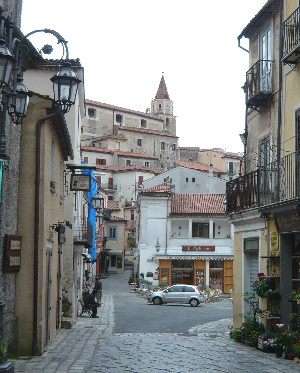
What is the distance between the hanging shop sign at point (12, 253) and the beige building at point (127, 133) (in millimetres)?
85813

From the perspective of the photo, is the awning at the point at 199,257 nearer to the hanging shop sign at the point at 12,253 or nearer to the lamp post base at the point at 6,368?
the hanging shop sign at the point at 12,253

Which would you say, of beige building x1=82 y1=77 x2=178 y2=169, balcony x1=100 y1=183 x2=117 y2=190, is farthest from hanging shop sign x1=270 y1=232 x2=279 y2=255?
beige building x1=82 y1=77 x2=178 y2=169

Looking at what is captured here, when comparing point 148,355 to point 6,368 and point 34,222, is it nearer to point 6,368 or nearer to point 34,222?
point 34,222

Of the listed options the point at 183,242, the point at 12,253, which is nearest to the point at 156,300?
the point at 183,242

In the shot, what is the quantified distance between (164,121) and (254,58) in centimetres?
10331

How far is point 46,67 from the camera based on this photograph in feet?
86.8

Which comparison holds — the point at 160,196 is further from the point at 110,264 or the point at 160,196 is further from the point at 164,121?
the point at 164,121

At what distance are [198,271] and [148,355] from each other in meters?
38.6

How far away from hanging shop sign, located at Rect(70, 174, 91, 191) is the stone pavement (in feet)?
16.2

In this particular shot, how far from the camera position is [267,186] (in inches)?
687

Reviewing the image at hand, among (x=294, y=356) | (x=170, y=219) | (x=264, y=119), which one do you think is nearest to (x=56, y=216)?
(x=264, y=119)

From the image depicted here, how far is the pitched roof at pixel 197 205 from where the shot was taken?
176 ft

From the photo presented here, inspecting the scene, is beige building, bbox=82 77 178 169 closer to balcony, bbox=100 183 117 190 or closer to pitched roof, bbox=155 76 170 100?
balcony, bbox=100 183 117 190

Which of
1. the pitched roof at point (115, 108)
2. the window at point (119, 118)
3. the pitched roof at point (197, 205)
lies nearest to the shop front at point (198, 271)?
the pitched roof at point (197, 205)
